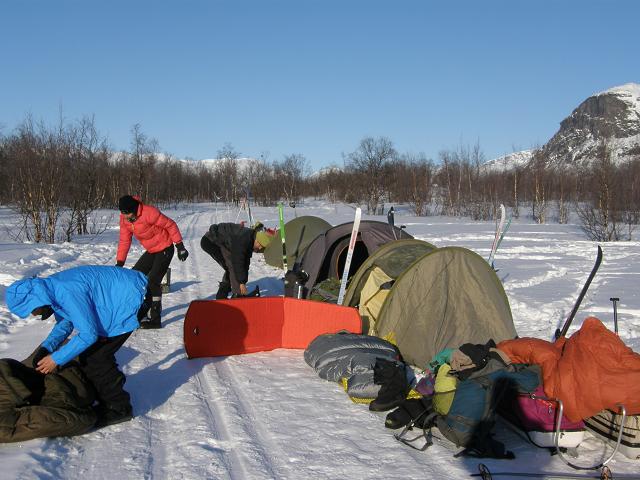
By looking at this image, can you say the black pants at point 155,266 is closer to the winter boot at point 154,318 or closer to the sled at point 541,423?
the winter boot at point 154,318

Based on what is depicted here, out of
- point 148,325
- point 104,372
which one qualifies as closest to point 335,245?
point 148,325

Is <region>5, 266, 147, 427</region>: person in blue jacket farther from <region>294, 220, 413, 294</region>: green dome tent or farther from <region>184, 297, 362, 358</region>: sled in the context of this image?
<region>294, 220, 413, 294</region>: green dome tent

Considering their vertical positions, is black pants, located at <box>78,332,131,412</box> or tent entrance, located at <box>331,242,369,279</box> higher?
tent entrance, located at <box>331,242,369,279</box>

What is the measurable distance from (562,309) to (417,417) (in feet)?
16.9

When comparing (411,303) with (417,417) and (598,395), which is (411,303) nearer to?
(417,417)

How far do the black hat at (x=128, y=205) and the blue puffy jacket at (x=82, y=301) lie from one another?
2.57 m

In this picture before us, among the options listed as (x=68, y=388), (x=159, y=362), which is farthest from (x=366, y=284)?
(x=68, y=388)

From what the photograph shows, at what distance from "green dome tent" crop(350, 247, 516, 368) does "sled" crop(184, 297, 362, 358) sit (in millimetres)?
587

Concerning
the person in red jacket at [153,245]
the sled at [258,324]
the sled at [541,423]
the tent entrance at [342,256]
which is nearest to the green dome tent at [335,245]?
the tent entrance at [342,256]

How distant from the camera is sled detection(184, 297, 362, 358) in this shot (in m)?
6.15

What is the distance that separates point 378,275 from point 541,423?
3.55 m

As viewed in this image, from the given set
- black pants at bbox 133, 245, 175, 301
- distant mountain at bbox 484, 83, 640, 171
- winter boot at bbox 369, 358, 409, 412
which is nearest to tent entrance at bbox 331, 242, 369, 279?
black pants at bbox 133, 245, 175, 301

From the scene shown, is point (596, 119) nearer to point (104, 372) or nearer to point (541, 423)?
point (541, 423)

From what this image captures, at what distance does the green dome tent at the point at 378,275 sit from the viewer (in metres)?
7.07
